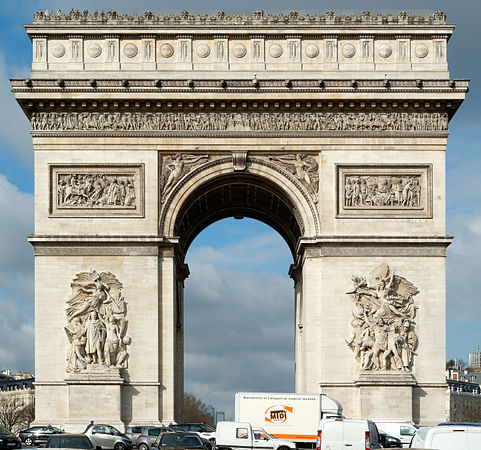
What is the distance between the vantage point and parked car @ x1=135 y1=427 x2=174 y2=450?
41.1m

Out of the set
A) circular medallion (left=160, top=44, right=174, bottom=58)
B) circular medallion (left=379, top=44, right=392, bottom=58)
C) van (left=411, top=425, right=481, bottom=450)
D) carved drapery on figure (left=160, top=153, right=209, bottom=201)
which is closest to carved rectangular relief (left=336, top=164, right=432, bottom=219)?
circular medallion (left=379, top=44, right=392, bottom=58)

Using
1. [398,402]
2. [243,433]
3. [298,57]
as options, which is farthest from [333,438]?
[298,57]

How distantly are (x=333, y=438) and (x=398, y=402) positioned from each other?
10234mm

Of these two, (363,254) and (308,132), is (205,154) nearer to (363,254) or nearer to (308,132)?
(308,132)

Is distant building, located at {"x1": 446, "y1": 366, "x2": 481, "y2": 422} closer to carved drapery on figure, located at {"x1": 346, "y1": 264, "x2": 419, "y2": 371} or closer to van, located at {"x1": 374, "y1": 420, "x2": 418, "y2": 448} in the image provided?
carved drapery on figure, located at {"x1": 346, "y1": 264, "x2": 419, "y2": 371}

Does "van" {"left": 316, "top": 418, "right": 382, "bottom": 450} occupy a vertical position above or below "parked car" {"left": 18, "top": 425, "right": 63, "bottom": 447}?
above

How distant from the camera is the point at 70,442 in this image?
34.5m

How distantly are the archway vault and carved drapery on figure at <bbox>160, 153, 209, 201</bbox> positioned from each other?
0.22m

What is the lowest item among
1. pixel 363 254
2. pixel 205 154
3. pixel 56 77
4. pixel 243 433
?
pixel 243 433

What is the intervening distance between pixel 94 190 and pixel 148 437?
10031 millimetres

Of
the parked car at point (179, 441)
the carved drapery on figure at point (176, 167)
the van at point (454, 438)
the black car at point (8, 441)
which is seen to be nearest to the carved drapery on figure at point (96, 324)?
the carved drapery on figure at point (176, 167)

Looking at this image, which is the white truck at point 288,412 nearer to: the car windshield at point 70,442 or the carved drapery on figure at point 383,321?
the carved drapery on figure at point 383,321

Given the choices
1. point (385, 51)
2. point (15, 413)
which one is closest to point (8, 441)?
point (385, 51)

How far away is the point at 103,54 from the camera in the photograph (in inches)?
1832
